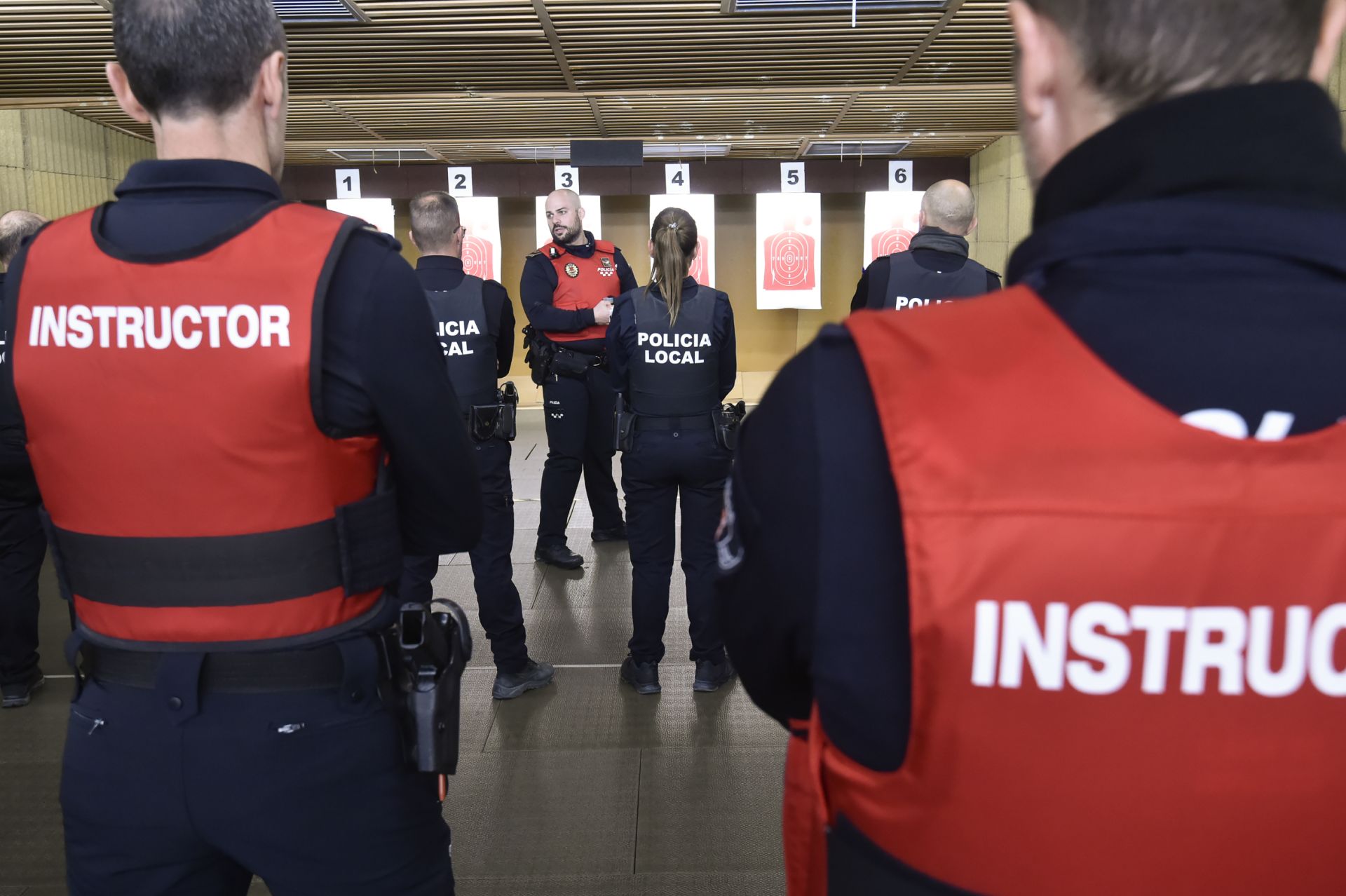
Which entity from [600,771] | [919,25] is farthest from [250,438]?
[919,25]

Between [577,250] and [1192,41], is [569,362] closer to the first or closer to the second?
[577,250]

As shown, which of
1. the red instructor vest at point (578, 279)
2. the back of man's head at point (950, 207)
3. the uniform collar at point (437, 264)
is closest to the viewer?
the uniform collar at point (437, 264)

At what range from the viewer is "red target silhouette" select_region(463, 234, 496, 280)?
29.9 feet

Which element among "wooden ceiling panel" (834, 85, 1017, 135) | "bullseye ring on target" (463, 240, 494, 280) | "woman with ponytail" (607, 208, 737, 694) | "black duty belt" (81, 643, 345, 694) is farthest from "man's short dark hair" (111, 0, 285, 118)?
"bullseye ring on target" (463, 240, 494, 280)

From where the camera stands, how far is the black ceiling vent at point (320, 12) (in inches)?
138

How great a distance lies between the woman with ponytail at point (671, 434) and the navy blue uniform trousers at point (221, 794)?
194 centimetres

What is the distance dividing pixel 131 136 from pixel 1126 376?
8.16 meters

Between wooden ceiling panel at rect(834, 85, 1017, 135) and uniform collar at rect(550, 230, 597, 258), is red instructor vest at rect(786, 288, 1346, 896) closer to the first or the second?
uniform collar at rect(550, 230, 597, 258)

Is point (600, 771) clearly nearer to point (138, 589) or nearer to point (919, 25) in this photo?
point (138, 589)

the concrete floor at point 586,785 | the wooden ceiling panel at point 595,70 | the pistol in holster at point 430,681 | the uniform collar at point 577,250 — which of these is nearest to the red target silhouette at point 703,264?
the wooden ceiling panel at point 595,70

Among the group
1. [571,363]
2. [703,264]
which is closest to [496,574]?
[571,363]

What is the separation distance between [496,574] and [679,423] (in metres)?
0.71

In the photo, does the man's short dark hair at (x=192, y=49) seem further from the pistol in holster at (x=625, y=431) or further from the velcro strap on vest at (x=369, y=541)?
the pistol in holster at (x=625, y=431)

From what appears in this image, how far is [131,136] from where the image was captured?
287 inches
